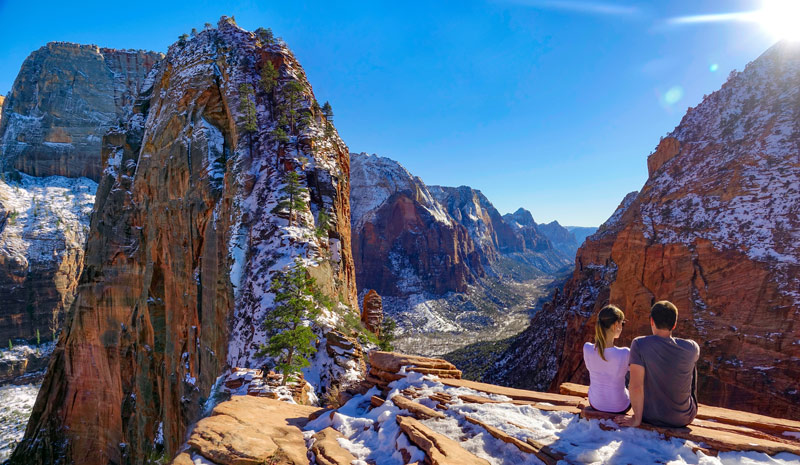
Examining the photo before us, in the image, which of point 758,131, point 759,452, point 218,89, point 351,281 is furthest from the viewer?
point 218,89

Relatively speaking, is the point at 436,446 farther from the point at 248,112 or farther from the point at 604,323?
the point at 248,112

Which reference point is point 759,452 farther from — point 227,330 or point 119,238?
point 119,238

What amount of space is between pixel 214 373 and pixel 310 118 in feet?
69.3

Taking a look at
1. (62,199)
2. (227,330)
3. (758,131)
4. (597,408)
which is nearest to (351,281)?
(227,330)

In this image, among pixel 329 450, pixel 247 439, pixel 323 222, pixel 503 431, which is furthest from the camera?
pixel 323 222

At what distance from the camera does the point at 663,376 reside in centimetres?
474

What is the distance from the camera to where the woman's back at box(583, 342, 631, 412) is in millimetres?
5164

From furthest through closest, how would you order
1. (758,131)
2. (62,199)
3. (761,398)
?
1. (62,199)
2. (758,131)
3. (761,398)

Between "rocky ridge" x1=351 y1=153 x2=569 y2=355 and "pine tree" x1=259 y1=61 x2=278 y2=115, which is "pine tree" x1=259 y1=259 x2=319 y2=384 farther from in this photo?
"rocky ridge" x1=351 y1=153 x2=569 y2=355

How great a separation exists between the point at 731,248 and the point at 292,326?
29877mm

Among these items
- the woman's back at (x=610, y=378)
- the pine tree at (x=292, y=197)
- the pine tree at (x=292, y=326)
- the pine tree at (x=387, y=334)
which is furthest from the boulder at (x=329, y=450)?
the pine tree at (x=387, y=334)

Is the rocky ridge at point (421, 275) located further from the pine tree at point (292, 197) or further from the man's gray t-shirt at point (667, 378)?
the man's gray t-shirt at point (667, 378)

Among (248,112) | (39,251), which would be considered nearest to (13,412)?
(39,251)

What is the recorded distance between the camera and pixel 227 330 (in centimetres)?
1944
